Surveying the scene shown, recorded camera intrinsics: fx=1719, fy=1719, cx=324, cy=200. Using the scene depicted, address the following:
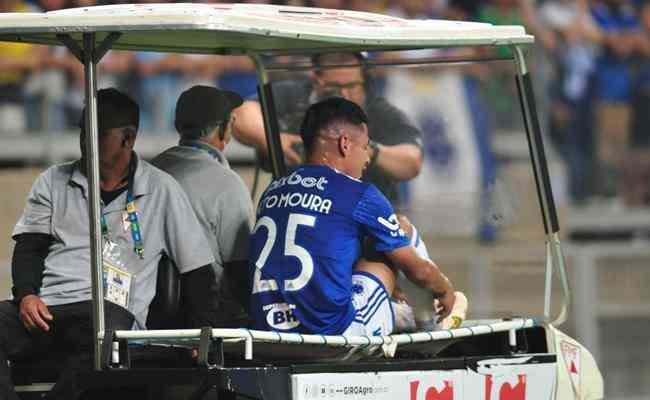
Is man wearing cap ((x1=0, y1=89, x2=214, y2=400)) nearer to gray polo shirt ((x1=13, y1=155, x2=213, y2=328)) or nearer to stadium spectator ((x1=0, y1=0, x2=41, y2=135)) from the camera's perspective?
gray polo shirt ((x1=13, y1=155, x2=213, y2=328))

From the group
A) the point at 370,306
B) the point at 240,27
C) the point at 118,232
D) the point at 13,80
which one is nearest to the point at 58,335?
the point at 118,232

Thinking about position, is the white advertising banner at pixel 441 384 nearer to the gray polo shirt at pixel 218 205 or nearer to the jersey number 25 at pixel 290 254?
the jersey number 25 at pixel 290 254

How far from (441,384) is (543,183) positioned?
1.18 meters

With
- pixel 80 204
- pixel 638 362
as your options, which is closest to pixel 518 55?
pixel 80 204

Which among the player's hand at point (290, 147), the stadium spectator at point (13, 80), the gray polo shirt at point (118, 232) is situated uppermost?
the stadium spectator at point (13, 80)

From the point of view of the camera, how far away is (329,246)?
640 centimetres

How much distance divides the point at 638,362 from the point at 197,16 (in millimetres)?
9837

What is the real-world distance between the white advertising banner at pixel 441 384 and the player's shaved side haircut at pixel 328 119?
3.39ft

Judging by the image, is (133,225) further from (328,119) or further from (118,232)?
(328,119)

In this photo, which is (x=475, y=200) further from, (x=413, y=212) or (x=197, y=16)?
(x=197, y=16)

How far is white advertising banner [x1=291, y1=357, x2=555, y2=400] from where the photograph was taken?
600cm

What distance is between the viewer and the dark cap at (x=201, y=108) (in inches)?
293

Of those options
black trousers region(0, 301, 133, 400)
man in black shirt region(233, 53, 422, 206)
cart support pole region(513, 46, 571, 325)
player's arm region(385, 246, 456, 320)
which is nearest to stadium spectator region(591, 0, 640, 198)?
man in black shirt region(233, 53, 422, 206)

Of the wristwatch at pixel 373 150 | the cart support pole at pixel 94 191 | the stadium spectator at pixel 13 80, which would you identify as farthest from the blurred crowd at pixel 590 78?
the cart support pole at pixel 94 191
